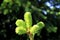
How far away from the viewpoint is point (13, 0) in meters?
2.81

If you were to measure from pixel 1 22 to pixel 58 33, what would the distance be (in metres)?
1.11

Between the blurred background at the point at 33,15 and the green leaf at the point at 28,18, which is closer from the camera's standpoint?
the green leaf at the point at 28,18

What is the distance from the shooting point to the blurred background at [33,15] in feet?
9.29

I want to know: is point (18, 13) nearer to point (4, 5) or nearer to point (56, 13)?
point (4, 5)

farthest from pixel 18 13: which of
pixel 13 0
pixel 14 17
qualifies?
pixel 13 0

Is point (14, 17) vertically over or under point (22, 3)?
under

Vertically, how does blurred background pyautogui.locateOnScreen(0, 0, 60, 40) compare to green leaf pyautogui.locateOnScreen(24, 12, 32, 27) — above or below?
below

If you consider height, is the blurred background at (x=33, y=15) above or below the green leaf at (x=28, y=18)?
below

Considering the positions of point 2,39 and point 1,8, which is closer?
point 1,8

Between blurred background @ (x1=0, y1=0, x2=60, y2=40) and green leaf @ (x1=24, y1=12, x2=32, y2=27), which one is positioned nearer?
green leaf @ (x1=24, y1=12, x2=32, y2=27)

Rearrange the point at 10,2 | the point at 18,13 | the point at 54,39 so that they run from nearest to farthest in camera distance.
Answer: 1. the point at 10,2
2. the point at 18,13
3. the point at 54,39

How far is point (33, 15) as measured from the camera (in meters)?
2.88

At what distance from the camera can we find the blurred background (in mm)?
2833

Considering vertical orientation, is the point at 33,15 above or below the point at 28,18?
below
